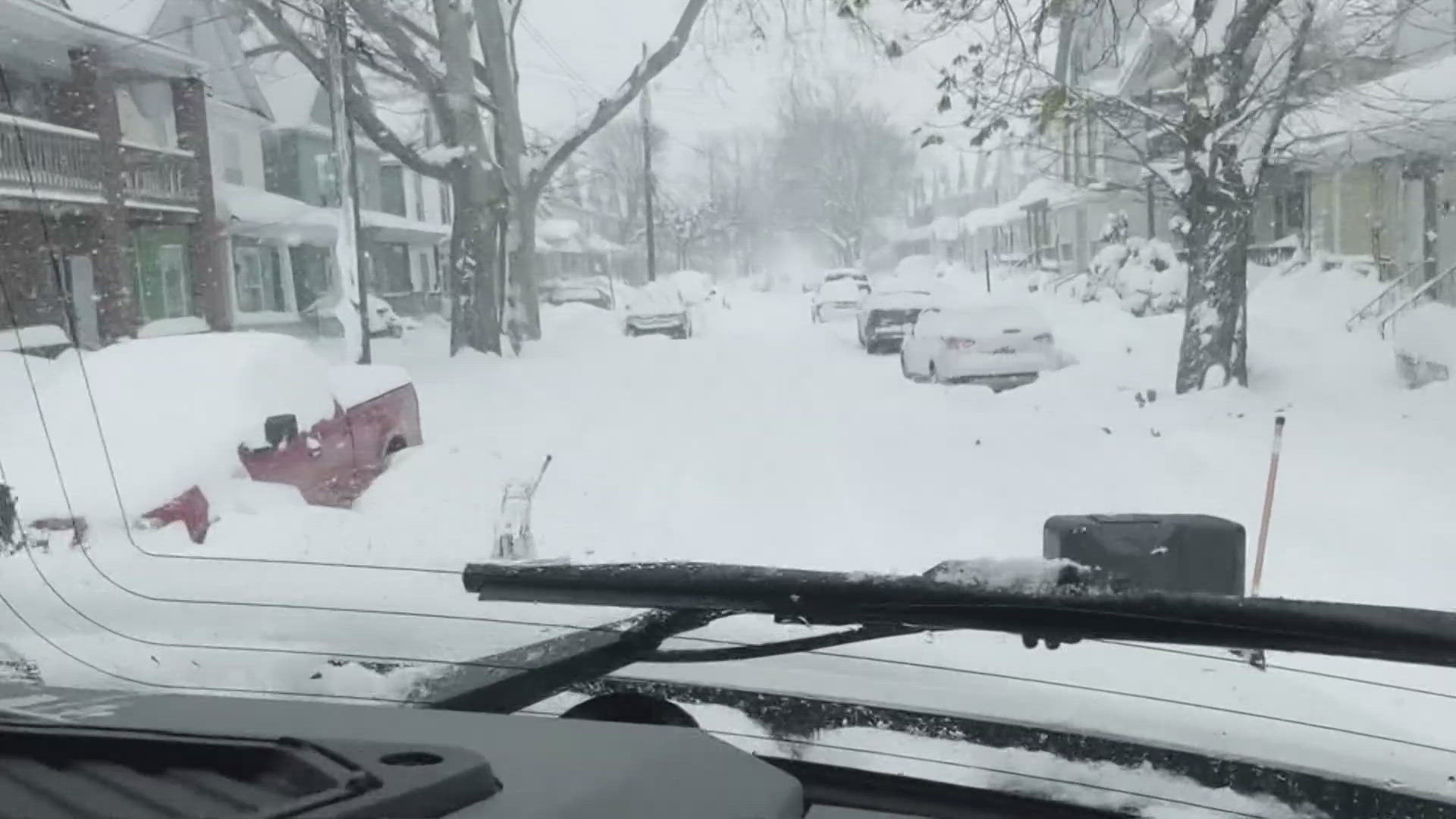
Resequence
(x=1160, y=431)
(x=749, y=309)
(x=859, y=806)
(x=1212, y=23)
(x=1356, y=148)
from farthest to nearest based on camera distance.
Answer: (x=749, y=309), (x=1356, y=148), (x=1160, y=431), (x=1212, y=23), (x=859, y=806)

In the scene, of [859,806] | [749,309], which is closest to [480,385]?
[749,309]

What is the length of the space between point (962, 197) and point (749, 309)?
1.93 metres

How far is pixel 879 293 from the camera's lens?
23.1ft

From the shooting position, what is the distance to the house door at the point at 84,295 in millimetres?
4767

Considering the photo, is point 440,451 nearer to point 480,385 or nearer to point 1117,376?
point 480,385

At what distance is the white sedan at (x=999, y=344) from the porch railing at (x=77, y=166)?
3937mm

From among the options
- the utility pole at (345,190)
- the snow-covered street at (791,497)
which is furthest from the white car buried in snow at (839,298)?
the utility pole at (345,190)

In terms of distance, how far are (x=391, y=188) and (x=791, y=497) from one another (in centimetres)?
327

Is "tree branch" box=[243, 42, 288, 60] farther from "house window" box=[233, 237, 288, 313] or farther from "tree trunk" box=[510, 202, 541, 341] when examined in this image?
"tree trunk" box=[510, 202, 541, 341]

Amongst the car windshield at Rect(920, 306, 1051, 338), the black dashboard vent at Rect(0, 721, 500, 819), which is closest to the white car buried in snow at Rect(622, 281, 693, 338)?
the car windshield at Rect(920, 306, 1051, 338)

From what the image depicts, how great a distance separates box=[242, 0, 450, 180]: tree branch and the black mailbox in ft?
13.7

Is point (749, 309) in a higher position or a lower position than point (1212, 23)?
lower

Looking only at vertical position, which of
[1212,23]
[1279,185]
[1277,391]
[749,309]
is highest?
[1212,23]

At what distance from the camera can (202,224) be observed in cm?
670
